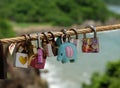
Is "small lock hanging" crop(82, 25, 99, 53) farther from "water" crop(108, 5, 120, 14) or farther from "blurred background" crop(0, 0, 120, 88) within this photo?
"water" crop(108, 5, 120, 14)

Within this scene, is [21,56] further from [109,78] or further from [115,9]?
[115,9]

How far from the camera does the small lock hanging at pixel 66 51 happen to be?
109 centimetres

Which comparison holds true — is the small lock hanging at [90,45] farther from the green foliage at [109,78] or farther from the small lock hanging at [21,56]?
the green foliage at [109,78]

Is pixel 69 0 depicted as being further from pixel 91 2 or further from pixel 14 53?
pixel 14 53

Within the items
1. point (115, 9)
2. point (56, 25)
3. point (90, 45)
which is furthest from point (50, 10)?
point (90, 45)

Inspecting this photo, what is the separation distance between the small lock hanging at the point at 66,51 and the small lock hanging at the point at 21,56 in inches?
3.3

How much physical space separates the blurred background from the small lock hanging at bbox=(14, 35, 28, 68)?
7.99m

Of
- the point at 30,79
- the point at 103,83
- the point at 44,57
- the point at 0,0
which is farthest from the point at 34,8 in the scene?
the point at 44,57

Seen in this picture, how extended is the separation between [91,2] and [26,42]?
2531 centimetres

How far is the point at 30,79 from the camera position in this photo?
1152 cm

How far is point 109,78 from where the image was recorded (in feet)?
32.3

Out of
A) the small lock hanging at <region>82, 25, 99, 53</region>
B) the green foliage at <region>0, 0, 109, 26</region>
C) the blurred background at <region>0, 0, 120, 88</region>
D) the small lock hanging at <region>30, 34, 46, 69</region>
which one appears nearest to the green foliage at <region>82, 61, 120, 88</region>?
the blurred background at <region>0, 0, 120, 88</region>

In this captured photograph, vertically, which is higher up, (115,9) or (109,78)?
(115,9)

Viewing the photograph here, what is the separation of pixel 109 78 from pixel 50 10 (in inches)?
663
